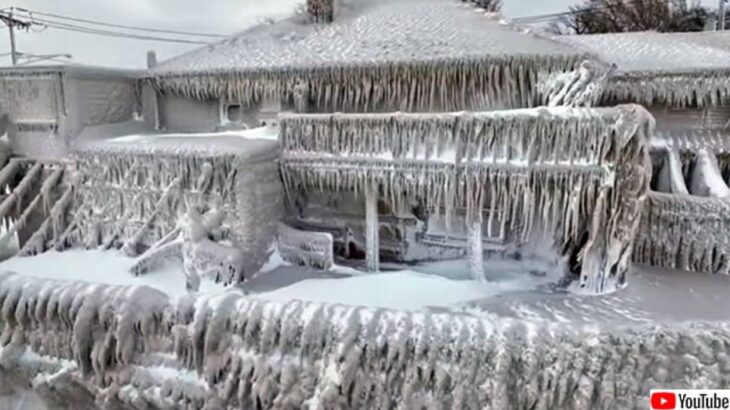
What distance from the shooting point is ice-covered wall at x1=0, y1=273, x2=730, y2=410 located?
5.84 m

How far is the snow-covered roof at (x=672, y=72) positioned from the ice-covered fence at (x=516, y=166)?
2808 mm

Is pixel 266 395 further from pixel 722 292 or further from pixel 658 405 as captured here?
pixel 722 292

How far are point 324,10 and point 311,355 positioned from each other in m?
8.00

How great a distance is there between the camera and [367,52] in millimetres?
9836

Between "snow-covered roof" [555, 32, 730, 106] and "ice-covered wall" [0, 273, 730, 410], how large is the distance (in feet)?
18.5

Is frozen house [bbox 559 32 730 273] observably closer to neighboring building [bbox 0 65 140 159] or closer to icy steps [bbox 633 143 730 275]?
icy steps [bbox 633 143 730 275]

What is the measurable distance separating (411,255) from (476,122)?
274cm

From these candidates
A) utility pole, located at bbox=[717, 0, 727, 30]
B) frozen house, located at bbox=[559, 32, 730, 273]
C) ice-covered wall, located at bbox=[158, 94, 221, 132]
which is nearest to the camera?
frozen house, located at bbox=[559, 32, 730, 273]

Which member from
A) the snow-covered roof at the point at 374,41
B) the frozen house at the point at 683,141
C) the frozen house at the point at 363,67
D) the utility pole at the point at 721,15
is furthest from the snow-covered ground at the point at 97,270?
the utility pole at the point at 721,15

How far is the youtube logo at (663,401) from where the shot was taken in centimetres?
578

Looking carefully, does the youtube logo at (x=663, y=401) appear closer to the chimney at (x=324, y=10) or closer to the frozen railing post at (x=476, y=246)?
the frozen railing post at (x=476, y=246)

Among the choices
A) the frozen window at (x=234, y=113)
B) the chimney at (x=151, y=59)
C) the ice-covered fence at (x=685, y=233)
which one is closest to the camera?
the ice-covered fence at (x=685, y=233)

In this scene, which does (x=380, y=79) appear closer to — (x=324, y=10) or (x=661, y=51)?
(x=324, y=10)

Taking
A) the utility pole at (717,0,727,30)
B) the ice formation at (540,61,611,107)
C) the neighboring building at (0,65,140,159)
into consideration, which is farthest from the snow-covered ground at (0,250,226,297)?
the utility pole at (717,0,727,30)
